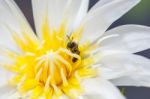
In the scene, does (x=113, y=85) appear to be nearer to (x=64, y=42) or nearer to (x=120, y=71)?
(x=120, y=71)

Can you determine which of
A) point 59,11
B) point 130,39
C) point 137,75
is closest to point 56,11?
point 59,11

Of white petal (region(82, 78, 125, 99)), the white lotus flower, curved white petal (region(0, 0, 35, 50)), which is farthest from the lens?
curved white petal (region(0, 0, 35, 50))

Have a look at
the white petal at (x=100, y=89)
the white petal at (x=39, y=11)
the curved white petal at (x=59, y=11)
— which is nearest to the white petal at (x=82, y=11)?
the curved white petal at (x=59, y=11)

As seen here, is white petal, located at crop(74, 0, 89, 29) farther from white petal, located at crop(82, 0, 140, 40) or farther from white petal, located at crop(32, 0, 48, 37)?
white petal, located at crop(32, 0, 48, 37)

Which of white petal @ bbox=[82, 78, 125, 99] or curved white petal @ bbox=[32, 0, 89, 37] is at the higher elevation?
curved white petal @ bbox=[32, 0, 89, 37]

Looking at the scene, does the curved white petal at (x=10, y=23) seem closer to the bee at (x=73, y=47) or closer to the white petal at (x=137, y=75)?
the bee at (x=73, y=47)

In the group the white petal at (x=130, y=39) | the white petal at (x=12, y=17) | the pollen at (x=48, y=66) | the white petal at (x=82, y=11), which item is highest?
the white petal at (x=12, y=17)

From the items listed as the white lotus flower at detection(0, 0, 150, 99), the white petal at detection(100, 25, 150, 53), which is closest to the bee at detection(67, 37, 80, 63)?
the white lotus flower at detection(0, 0, 150, 99)
